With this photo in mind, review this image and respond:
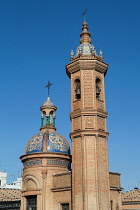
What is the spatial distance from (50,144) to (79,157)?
3.88m

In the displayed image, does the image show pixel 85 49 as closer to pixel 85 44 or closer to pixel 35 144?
pixel 85 44

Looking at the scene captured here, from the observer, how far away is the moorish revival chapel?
1903cm

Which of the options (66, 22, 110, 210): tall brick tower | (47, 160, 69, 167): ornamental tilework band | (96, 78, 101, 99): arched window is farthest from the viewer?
(47, 160, 69, 167): ornamental tilework band

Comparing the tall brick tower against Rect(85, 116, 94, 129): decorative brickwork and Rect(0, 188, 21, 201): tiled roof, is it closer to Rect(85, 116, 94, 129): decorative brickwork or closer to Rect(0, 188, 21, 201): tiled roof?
Rect(85, 116, 94, 129): decorative brickwork

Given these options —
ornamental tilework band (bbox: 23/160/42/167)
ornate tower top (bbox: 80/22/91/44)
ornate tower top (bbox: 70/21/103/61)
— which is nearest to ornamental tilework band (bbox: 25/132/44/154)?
ornamental tilework band (bbox: 23/160/42/167)

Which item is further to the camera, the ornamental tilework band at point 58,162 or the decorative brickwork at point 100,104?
the ornamental tilework band at point 58,162

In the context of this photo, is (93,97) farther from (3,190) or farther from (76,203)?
(3,190)

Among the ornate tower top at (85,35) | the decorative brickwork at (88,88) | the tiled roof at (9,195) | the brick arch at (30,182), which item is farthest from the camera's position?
the tiled roof at (9,195)

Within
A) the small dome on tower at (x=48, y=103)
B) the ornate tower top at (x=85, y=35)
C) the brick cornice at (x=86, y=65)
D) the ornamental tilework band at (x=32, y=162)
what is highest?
the ornate tower top at (x=85, y=35)

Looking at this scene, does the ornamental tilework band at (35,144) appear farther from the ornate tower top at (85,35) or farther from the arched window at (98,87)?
the ornate tower top at (85,35)

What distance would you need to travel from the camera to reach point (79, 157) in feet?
64.5

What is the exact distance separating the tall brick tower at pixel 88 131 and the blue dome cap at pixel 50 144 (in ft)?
10.00

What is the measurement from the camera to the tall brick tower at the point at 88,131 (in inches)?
739

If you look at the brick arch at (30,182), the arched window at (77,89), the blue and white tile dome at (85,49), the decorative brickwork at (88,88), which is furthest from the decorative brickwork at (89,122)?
the brick arch at (30,182)
